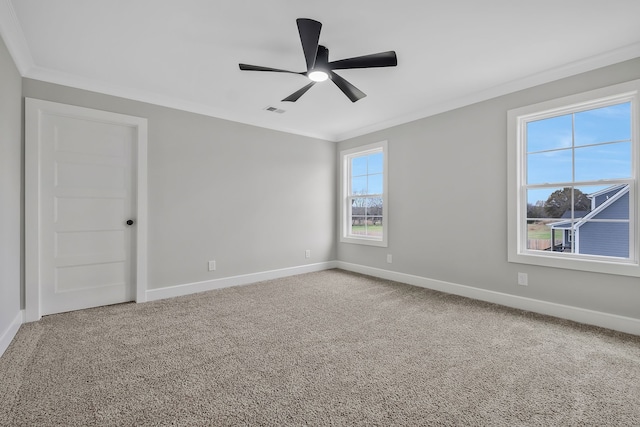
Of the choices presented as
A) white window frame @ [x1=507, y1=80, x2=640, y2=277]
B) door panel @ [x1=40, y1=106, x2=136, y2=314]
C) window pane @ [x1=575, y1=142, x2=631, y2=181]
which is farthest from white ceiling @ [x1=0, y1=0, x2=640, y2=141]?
window pane @ [x1=575, y1=142, x2=631, y2=181]

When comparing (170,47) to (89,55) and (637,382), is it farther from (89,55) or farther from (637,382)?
(637,382)

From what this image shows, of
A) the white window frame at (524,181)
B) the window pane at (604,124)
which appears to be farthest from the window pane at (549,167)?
the window pane at (604,124)

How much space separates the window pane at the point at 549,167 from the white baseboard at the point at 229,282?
3.23 metres

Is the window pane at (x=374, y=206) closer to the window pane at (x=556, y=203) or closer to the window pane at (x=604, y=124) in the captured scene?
the window pane at (x=556, y=203)

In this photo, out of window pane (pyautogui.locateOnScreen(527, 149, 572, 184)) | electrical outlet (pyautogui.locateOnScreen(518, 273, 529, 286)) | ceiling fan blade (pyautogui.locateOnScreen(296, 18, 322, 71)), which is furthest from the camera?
electrical outlet (pyautogui.locateOnScreen(518, 273, 529, 286))

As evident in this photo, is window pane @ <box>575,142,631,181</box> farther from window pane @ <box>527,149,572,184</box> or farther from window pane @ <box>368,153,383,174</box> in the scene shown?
window pane @ <box>368,153,383,174</box>

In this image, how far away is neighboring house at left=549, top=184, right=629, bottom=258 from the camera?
2613 millimetres

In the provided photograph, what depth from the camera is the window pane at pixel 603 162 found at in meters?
2.60

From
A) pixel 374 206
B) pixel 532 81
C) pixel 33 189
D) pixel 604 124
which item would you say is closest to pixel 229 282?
pixel 33 189

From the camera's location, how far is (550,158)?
3.01 m

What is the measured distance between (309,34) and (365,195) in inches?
124

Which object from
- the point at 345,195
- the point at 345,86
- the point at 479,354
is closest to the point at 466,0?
the point at 345,86

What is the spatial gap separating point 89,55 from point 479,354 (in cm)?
400

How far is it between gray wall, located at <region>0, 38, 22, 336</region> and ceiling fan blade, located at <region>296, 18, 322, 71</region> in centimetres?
220
